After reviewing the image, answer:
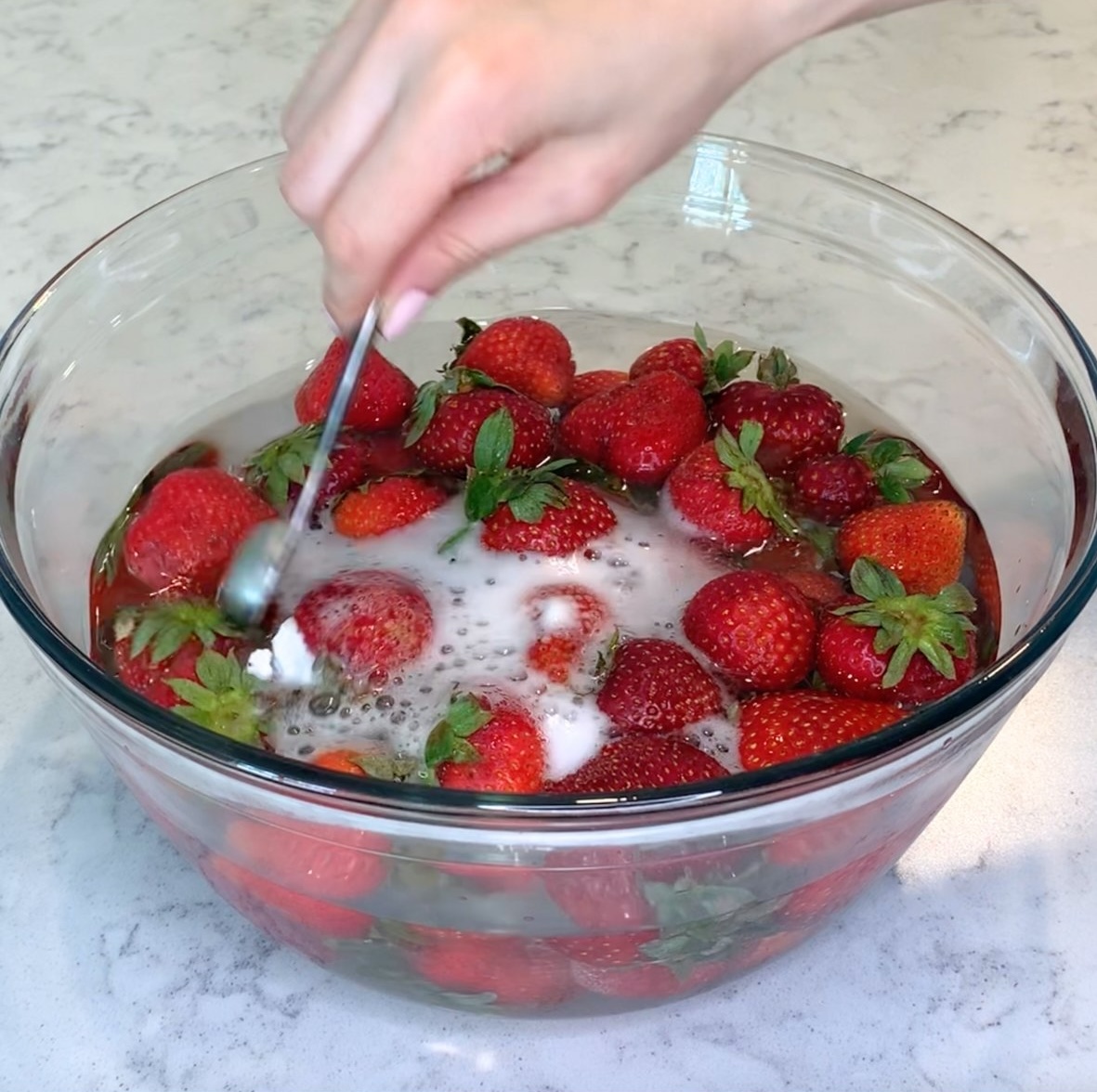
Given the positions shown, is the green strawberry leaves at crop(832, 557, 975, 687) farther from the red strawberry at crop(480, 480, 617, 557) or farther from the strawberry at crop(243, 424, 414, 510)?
the strawberry at crop(243, 424, 414, 510)

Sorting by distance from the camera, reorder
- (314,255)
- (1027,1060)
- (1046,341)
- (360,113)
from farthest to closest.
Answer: (314,255), (1046,341), (1027,1060), (360,113)

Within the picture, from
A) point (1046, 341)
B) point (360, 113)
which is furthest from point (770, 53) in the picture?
point (1046, 341)

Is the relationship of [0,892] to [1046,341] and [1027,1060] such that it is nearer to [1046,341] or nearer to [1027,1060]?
[1027,1060]

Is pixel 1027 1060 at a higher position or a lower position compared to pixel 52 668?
lower

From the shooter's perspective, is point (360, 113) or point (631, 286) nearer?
point (360, 113)

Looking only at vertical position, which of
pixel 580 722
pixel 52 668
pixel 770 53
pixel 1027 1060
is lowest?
pixel 1027 1060

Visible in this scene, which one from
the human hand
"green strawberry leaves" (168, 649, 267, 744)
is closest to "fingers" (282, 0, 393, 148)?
the human hand

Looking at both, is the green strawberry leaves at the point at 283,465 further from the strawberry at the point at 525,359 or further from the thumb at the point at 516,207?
the thumb at the point at 516,207

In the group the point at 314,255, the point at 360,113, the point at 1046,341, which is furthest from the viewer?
the point at 314,255
